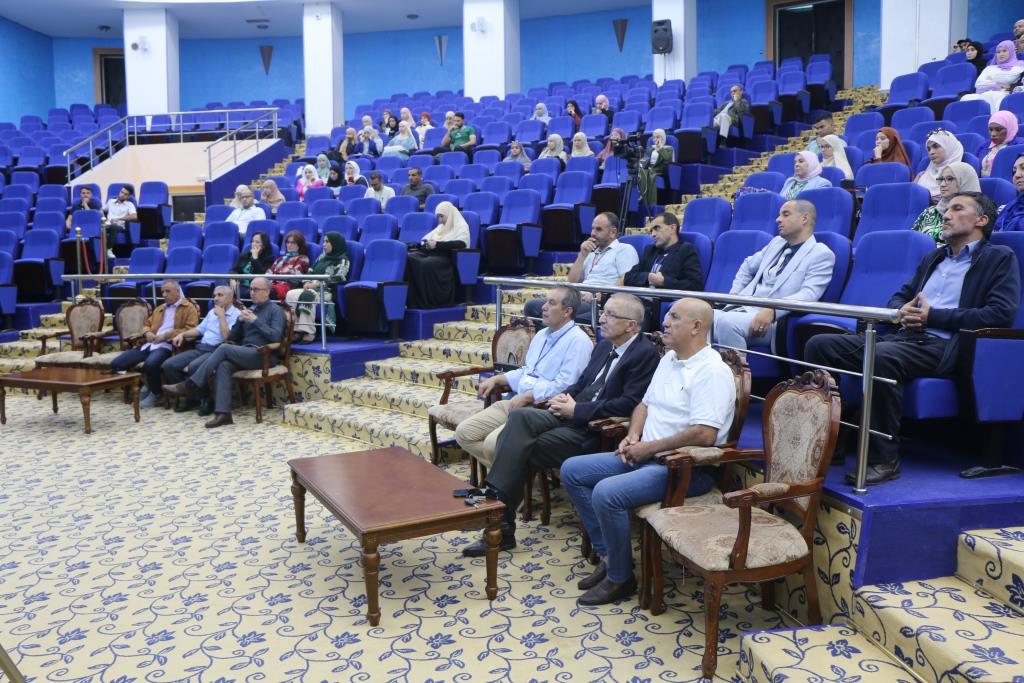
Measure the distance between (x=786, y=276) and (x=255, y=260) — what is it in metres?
4.61

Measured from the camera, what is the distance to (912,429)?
312cm

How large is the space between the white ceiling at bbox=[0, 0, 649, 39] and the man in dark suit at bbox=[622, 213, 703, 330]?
10751mm

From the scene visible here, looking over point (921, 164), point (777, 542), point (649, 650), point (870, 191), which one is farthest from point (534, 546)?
point (921, 164)

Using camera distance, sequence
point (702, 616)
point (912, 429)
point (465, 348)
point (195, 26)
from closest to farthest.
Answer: point (702, 616) < point (912, 429) < point (465, 348) < point (195, 26)

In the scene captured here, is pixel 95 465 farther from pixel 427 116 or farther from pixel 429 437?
pixel 427 116

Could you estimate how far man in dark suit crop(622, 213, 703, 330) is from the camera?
4211mm

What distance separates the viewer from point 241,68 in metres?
16.7

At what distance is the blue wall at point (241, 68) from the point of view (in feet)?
54.5

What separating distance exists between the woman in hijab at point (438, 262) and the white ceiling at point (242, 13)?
29.4ft

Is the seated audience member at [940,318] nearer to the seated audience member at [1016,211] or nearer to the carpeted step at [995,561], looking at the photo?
the carpeted step at [995,561]

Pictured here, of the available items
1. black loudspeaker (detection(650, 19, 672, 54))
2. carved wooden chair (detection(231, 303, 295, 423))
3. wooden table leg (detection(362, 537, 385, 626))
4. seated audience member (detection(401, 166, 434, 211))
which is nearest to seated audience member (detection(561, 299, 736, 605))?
wooden table leg (detection(362, 537, 385, 626))

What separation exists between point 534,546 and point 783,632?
1.27 metres

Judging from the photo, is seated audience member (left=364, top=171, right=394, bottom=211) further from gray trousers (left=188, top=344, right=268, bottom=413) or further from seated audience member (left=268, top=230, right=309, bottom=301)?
gray trousers (left=188, top=344, right=268, bottom=413)

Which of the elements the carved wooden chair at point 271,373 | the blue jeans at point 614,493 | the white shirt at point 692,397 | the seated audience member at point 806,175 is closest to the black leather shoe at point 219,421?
the carved wooden chair at point 271,373
